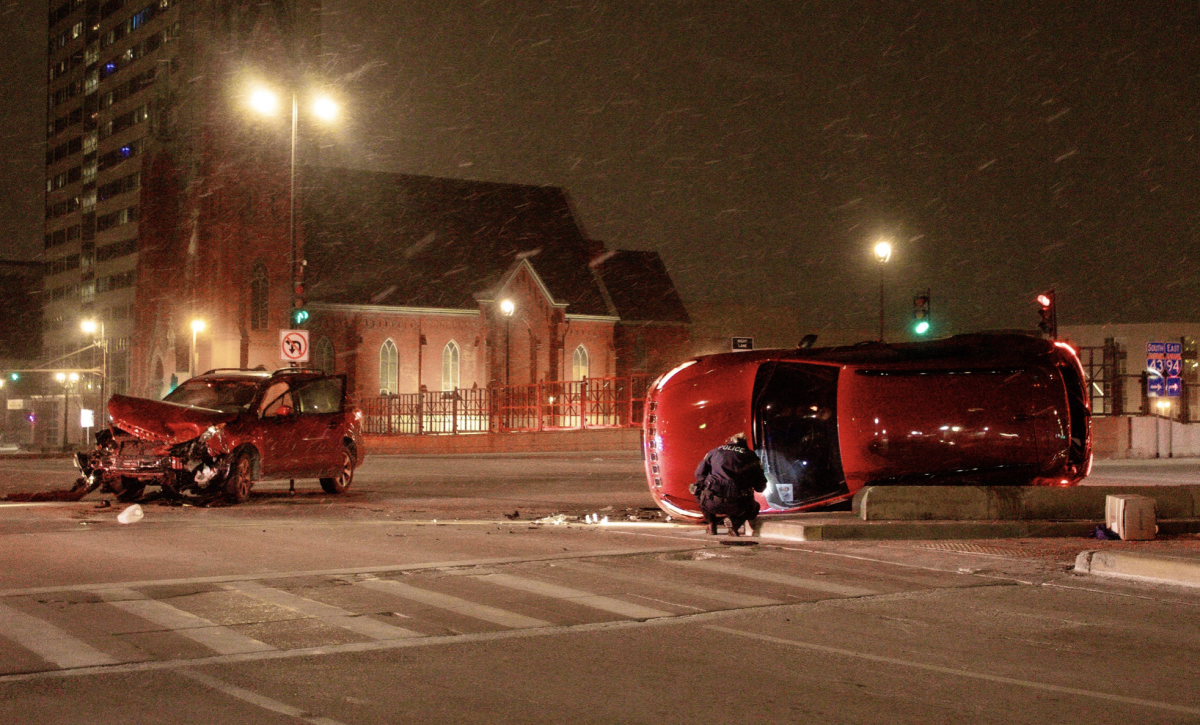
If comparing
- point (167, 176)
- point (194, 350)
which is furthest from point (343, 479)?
point (167, 176)

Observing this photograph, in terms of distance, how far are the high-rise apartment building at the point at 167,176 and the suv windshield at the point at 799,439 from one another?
17102 mm

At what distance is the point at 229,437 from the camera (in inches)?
671

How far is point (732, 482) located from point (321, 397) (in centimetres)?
863

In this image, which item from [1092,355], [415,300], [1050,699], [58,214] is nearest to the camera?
[1050,699]

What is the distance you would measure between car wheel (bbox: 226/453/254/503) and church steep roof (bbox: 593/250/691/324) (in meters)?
54.0

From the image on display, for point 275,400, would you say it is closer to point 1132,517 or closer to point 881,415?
point 881,415

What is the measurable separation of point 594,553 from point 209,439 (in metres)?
7.32

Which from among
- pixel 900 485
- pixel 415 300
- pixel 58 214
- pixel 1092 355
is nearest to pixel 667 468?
pixel 900 485

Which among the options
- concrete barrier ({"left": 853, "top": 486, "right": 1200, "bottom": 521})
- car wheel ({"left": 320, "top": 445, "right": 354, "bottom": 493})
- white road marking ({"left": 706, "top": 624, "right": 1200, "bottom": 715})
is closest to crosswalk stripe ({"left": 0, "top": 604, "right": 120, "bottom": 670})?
white road marking ({"left": 706, "top": 624, "right": 1200, "bottom": 715})

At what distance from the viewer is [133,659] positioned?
23.1 feet

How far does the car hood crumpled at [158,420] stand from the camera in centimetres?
1664

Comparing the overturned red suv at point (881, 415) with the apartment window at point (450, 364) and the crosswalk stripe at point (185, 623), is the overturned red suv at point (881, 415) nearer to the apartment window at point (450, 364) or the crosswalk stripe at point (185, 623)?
the crosswalk stripe at point (185, 623)

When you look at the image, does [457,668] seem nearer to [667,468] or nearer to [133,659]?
[133,659]

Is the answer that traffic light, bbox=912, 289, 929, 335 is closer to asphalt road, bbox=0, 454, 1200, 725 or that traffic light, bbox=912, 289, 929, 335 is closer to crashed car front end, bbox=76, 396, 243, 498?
asphalt road, bbox=0, 454, 1200, 725
